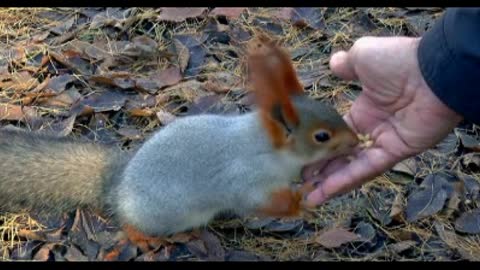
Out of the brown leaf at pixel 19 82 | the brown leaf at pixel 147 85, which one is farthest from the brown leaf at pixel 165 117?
the brown leaf at pixel 19 82

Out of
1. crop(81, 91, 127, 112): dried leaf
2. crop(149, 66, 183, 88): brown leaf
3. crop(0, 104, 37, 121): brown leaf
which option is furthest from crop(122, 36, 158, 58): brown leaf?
crop(0, 104, 37, 121): brown leaf

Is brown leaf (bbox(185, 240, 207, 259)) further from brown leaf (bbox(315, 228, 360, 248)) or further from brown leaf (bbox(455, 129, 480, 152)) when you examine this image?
brown leaf (bbox(455, 129, 480, 152))

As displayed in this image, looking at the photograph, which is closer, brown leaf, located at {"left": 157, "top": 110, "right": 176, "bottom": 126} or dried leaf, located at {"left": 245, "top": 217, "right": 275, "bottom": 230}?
dried leaf, located at {"left": 245, "top": 217, "right": 275, "bottom": 230}

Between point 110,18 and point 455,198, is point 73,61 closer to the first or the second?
point 110,18

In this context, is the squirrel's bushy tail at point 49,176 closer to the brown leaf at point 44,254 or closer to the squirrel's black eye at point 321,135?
the brown leaf at point 44,254

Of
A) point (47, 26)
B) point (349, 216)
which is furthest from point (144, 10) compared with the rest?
point (349, 216)

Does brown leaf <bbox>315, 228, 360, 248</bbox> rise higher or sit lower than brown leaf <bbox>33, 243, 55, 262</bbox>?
lower
